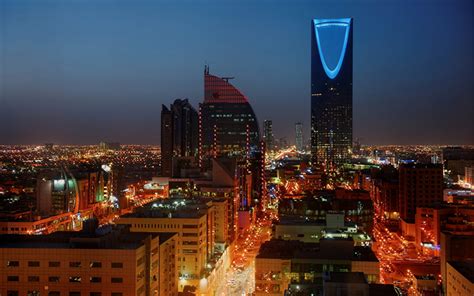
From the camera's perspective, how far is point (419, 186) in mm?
39906

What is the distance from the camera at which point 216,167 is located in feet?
133

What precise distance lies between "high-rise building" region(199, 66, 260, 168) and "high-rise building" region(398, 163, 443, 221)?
105 ft

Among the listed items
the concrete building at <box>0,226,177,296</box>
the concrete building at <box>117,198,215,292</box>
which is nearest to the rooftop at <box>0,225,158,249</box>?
the concrete building at <box>0,226,177,296</box>

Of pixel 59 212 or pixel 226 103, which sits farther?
pixel 226 103

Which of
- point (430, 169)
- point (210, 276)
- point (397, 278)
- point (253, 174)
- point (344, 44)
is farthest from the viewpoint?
point (344, 44)

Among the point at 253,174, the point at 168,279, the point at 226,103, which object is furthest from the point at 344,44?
the point at 168,279

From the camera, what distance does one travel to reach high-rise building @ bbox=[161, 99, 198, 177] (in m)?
60.6

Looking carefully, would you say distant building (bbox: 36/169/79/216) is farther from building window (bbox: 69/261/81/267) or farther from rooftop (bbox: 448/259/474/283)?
rooftop (bbox: 448/259/474/283)

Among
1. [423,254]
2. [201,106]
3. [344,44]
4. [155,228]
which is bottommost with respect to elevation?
[423,254]

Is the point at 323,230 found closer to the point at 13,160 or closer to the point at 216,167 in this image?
the point at 216,167

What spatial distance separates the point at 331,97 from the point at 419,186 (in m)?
52.0

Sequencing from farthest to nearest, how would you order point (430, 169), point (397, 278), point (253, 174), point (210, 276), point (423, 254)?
point (253, 174) → point (430, 169) → point (423, 254) → point (397, 278) → point (210, 276)

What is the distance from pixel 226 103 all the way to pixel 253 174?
21061 millimetres

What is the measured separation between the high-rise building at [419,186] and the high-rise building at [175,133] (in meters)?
27.2
